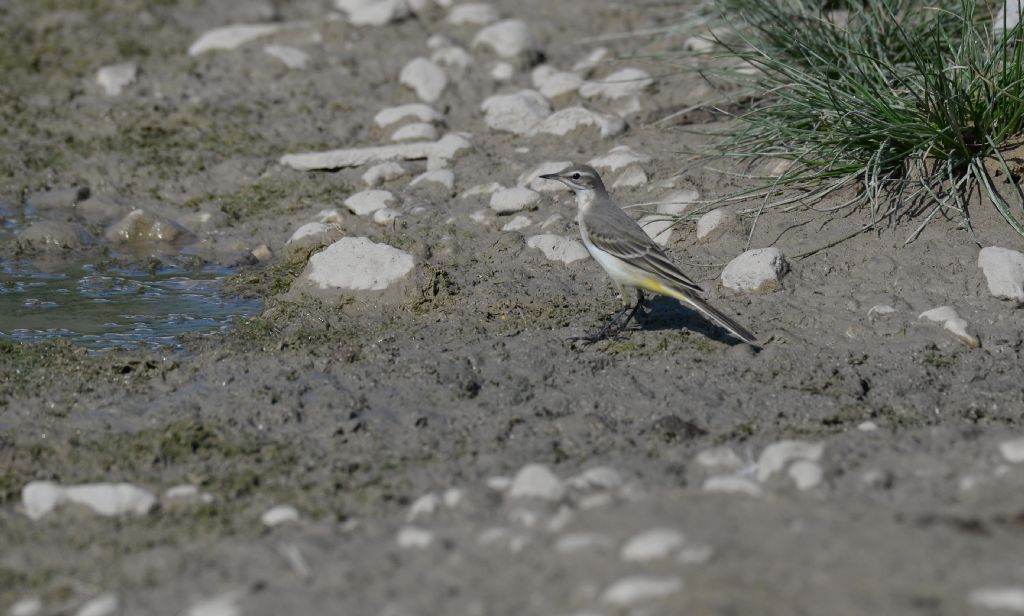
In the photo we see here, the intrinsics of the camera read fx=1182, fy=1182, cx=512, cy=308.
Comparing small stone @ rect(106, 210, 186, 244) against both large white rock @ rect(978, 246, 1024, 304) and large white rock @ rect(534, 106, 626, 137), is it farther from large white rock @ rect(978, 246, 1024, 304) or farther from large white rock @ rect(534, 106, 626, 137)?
large white rock @ rect(978, 246, 1024, 304)

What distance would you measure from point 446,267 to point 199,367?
204 centimetres

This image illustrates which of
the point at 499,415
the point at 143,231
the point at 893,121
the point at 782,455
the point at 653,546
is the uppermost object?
the point at 653,546

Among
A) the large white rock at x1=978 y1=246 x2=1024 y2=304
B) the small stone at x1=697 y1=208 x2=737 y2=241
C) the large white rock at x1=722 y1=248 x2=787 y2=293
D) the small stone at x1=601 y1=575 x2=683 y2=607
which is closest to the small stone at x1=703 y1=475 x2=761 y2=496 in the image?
the small stone at x1=601 y1=575 x2=683 y2=607

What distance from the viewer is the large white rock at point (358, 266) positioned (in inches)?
307

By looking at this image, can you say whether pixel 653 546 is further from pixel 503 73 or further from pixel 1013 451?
pixel 503 73

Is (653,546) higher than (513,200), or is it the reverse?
(653,546)

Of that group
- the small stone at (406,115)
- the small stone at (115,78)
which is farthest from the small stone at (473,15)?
the small stone at (115,78)

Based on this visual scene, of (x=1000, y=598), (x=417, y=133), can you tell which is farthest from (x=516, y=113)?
(x=1000, y=598)

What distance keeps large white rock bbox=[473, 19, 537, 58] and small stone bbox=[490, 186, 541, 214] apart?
11.1 feet

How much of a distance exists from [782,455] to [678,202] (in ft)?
12.0

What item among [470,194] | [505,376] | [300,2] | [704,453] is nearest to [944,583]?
[704,453]

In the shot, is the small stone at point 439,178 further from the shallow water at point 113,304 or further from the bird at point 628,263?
the bird at point 628,263

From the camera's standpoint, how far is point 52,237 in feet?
31.0

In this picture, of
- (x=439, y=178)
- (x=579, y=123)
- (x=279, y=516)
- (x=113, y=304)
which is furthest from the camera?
(x=579, y=123)
